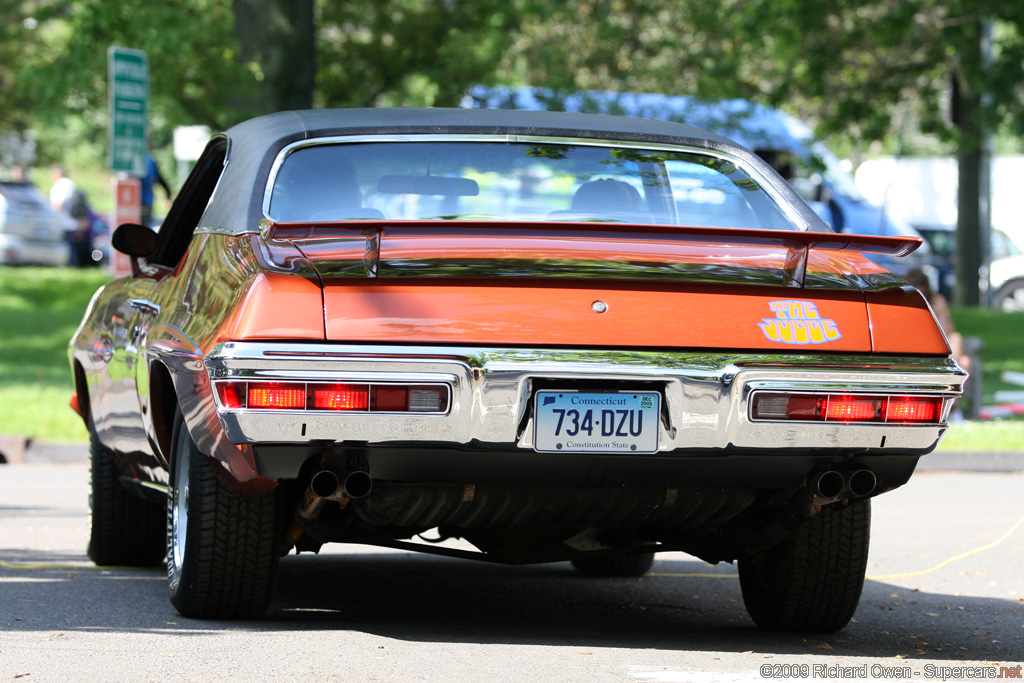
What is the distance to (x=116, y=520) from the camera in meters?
6.44

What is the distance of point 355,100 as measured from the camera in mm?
21891

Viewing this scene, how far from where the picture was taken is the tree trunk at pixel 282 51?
16.5m

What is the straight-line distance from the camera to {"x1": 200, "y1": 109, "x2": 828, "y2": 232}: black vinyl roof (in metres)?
5.11

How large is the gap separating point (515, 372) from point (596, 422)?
27 cm

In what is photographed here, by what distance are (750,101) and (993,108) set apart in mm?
3754

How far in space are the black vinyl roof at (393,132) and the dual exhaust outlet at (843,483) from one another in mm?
880

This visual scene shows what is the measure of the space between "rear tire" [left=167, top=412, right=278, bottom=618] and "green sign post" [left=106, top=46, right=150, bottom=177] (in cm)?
819

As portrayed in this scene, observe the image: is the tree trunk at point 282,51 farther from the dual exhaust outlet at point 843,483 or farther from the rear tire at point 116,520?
the dual exhaust outlet at point 843,483

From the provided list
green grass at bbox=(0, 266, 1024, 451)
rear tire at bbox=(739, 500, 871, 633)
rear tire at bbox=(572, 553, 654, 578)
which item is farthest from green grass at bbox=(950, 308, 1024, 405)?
rear tire at bbox=(739, 500, 871, 633)

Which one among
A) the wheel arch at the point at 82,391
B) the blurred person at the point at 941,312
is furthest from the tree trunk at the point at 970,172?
the wheel arch at the point at 82,391

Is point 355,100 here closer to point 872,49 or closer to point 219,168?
point 872,49

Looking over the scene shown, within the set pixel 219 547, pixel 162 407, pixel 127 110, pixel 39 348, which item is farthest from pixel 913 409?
pixel 39 348

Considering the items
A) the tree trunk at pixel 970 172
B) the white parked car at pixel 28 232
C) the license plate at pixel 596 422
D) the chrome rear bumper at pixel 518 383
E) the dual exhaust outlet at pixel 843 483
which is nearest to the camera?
the chrome rear bumper at pixel 518 383

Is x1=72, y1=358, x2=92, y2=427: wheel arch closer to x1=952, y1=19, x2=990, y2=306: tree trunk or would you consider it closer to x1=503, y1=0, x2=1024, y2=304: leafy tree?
x1=503, y1=0, x2=1024, y2=304: leafy tree
